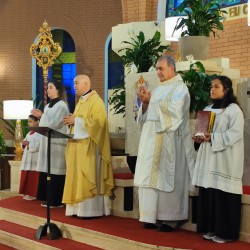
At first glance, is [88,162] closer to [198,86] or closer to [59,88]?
[59,88]

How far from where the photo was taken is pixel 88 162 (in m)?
6.57

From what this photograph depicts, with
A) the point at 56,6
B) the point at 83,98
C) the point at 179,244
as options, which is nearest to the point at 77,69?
the point at 56,6

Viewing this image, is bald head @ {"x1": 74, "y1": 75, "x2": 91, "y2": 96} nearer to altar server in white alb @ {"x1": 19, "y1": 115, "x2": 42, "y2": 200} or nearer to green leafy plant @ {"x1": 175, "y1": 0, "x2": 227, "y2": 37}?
green leafy plant @ {"x1": 175, "y1": 0, "x2": 227, "y2": 37}

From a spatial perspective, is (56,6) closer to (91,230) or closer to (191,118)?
(191,118)

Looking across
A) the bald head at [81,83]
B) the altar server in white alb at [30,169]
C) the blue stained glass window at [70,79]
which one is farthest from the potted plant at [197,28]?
the blue stained glass window at [70,79]

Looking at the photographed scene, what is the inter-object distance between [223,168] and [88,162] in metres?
1.96

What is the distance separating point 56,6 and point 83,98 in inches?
309

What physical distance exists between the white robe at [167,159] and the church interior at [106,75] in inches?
9.7

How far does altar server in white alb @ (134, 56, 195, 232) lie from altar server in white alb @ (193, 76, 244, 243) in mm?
377

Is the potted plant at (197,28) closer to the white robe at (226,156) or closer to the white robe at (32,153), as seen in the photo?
the white robe at (226,156)

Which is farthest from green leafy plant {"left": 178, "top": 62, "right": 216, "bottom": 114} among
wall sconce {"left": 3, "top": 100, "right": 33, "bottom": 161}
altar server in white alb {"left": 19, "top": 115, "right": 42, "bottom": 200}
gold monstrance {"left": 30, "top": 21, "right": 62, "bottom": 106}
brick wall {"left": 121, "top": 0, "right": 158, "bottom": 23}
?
gold monstrance {"left": 30, "top": 21, "right": 62, "bottom": 106}

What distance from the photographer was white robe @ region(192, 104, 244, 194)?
5.14 metres

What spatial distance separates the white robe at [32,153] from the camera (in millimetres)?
8375

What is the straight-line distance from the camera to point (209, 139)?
521cm
